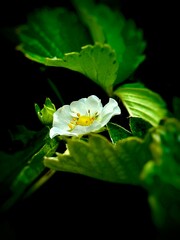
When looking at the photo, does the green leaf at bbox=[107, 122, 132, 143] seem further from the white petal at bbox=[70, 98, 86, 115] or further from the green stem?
the green stem

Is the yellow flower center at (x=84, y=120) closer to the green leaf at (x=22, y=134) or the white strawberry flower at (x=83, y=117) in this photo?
the white strawberry flower at (x=83, y=117)

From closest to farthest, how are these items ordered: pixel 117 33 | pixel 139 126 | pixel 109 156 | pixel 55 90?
pixel 109 156 → pixel 139 126 → pixel 55 90 → pixel 117 33

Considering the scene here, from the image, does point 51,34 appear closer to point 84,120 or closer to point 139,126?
point 84,120

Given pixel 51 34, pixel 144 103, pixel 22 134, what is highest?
pixel 51 34

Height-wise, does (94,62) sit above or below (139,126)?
above

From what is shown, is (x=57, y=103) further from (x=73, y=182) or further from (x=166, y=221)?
(x=166, y=221)

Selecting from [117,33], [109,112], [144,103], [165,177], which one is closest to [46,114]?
[109,112]

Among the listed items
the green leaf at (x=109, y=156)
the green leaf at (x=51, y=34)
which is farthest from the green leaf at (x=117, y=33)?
the green leaf at (x=109, y=156)

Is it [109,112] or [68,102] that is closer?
[109,112]
